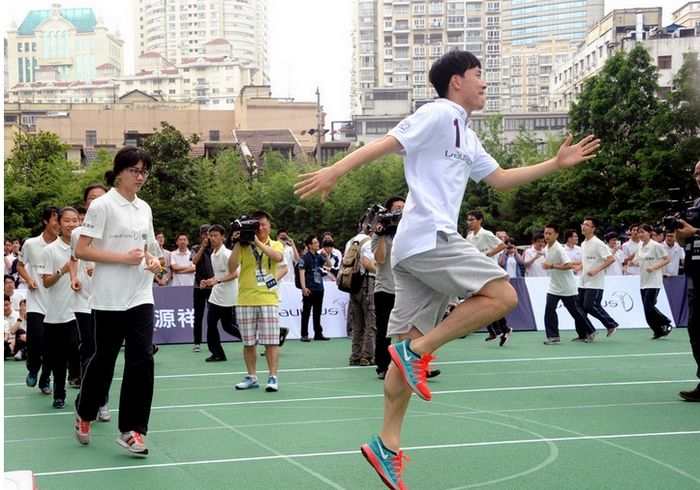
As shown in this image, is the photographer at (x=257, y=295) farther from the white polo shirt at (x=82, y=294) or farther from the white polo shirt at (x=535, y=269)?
the white polo shirt at (x=535, y=269)

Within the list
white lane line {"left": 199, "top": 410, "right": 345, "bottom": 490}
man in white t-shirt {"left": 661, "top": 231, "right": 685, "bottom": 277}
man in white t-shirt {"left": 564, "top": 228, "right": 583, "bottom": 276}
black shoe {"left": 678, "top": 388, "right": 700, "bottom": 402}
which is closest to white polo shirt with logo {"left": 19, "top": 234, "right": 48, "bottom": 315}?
white lane line {"left": 199, "top": 410, "right": 345, "bottom": 490}

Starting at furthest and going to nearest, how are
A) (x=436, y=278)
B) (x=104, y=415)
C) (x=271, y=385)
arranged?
(x=271, y=385), (x=104, y=415), (x=436, y=278)

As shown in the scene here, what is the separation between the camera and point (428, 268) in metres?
5.34

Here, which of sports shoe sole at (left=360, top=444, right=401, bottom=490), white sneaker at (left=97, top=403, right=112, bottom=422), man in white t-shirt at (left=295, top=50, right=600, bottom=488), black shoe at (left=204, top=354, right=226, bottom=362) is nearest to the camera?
sports shoe sole at (left=360, top=444, right=401, bottom=490)

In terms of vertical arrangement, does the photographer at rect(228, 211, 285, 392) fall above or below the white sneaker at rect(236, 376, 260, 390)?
above

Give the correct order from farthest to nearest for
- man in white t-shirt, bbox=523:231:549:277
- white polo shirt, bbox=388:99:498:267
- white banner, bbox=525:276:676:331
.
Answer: man in white t-shirt, bbox=523:231:549:277, white banner, bbox=525:276:676:331, white polo shirt, bbox=388:99:498:267

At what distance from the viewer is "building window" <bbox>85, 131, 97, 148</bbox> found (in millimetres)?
99506

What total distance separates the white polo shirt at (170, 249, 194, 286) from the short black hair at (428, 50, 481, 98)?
13847 millimetres

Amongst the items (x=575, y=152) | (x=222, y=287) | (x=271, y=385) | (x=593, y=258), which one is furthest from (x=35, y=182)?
(x=575, y=152)

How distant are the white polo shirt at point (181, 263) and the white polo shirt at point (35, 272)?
831 cm

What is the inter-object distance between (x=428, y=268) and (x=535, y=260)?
1584cm

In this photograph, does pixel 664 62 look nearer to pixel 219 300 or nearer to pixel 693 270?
pixel 219 300

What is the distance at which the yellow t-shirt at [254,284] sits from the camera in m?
10.7

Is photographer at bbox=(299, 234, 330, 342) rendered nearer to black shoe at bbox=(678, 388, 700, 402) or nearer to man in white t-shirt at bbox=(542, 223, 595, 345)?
man in white t-shirt at bbox=(542, 223, 595, 345)
